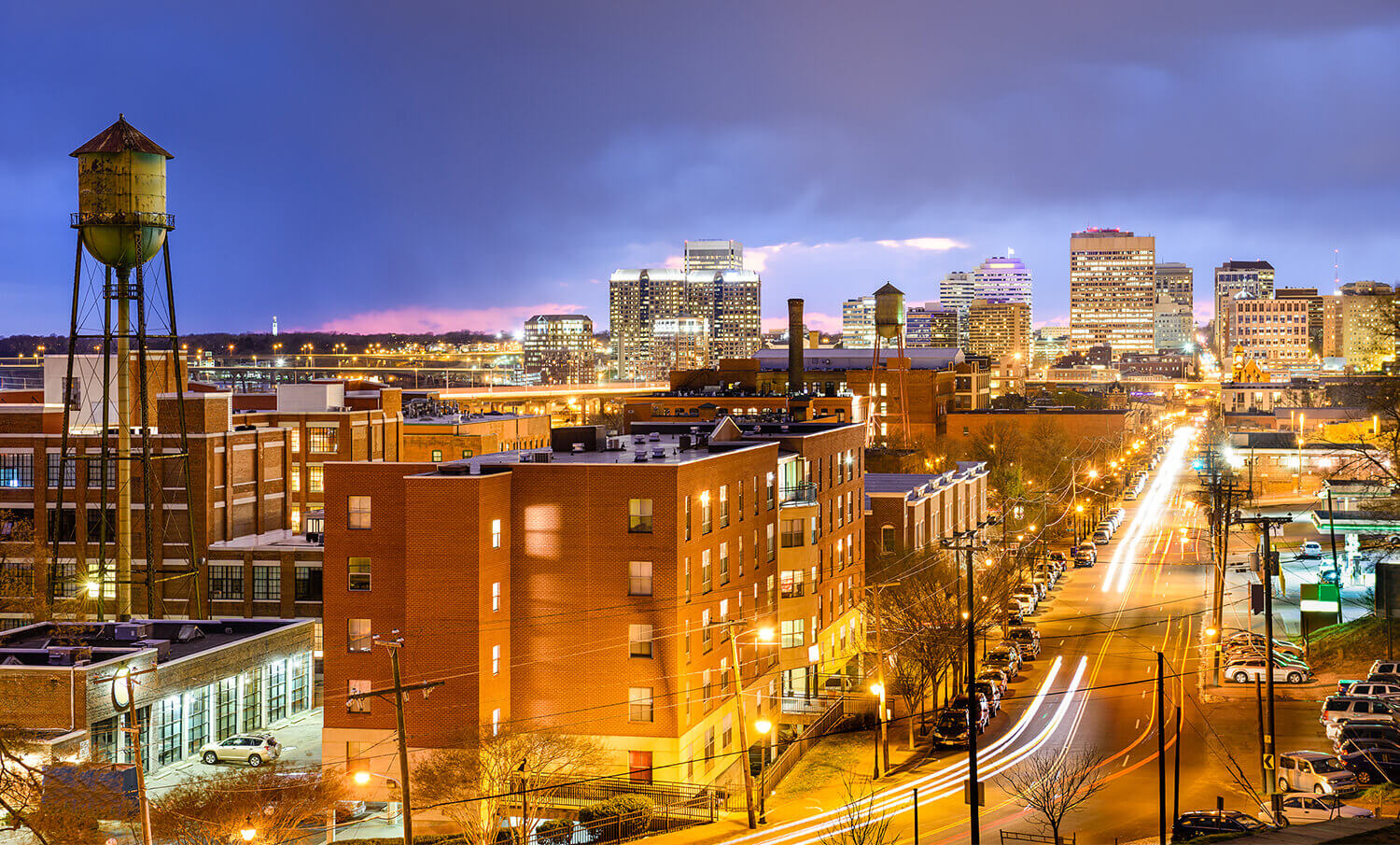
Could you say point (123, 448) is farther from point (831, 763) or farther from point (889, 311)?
point (889, 311)

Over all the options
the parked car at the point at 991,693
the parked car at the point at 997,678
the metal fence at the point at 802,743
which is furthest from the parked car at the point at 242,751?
the parked car at the point at 997,678

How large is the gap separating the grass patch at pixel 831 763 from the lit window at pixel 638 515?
996 centimetres

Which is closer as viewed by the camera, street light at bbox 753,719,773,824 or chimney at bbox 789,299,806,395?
street light at bbox 753,719,773,824

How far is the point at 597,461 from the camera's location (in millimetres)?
49188

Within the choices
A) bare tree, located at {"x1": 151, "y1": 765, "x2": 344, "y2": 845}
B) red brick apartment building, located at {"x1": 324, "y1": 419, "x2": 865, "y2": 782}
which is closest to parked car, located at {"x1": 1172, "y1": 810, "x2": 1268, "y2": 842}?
red brick apartment building, located at {"x1": 324, "y1": 419, "x2": 865, "y2": 782}

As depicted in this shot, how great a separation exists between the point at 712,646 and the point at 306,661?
18.6 m

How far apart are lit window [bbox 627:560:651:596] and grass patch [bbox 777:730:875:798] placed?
8186 millimetres

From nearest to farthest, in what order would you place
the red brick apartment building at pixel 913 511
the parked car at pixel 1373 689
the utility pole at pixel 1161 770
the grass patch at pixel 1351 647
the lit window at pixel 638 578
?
the utility pole at pixel 1161 770
the lit window at pixel 638 578
the parked car at pixel 1373 689
the grass patch at pixel 1351 647
the red brick apartment building at pixel 913 511

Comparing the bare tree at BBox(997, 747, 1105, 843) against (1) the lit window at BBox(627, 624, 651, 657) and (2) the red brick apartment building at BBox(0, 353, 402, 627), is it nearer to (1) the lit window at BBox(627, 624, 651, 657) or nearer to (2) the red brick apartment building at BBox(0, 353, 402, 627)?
(1) the lit window at BBox(627, 624, 651, 657)

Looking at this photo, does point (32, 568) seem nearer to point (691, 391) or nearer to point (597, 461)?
point (597, 461)

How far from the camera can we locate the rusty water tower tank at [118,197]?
5872 cm

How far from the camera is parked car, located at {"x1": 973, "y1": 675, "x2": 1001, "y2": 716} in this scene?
52.1 meters

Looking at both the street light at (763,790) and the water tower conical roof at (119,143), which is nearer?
the street light at (763,790)

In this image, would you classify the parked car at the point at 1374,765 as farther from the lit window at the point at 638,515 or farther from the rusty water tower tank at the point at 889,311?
the rusty water tower tank at the point at 889,311
